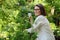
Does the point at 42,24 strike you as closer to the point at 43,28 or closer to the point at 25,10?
the point at 43,28

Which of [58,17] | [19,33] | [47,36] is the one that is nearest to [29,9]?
[58,17]

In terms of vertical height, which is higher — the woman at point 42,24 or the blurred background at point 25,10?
the woman at point 42,24

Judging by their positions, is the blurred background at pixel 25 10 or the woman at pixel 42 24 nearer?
the woman at pixel 42 24

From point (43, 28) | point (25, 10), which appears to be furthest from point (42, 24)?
point (25, 10)

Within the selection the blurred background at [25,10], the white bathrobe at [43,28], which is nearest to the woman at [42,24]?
the white bathrobe at [43,28]

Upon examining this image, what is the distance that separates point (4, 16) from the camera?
592 centimetres

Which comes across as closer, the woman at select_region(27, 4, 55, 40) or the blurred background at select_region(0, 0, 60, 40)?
the woman at select_region(27, 4, 55, 40)

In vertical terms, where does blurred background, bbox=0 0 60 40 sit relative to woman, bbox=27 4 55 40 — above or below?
below

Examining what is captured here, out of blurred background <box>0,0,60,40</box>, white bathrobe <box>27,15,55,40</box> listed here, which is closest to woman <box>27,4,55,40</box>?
white bathrobe <box>27,15,55,40</box>

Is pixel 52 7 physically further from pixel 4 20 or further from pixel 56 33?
pixel 4 20

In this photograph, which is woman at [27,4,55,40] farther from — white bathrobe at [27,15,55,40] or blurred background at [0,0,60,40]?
blurred background at [0,0,60,40]

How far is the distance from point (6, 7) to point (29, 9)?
0.67 m

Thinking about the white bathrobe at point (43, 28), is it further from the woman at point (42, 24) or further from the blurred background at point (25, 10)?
the blurred background at point (25, 10)

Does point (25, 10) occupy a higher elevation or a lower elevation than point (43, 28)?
lower
